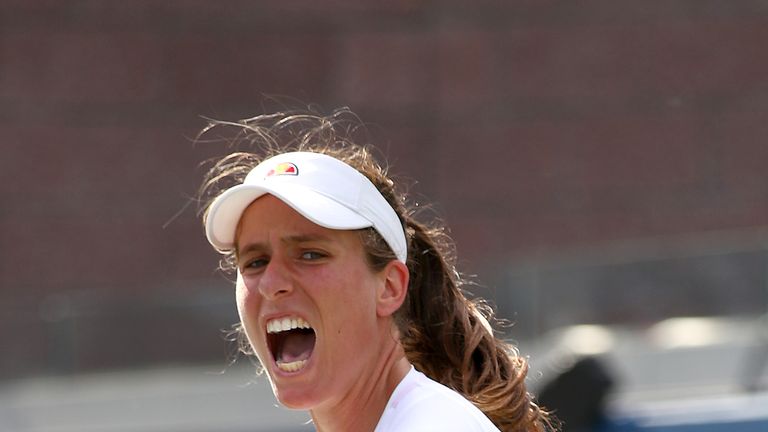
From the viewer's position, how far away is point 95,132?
9.49m

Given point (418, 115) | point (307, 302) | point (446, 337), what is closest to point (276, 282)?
point (307, 302)

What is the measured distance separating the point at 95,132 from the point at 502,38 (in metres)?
2.65

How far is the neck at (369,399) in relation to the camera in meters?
3.06

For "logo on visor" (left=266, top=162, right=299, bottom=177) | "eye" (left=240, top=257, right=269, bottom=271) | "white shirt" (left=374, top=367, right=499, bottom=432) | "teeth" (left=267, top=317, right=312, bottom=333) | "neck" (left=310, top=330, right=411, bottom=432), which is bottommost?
"white shirt" (left=374, top=367, right=499, bottom=432)

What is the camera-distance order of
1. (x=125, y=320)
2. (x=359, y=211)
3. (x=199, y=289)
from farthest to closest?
(x=199, y=289), (x=125, y=320), (x=359, y=211)

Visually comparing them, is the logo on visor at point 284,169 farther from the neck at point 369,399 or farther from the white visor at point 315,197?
the neck at point 369,399

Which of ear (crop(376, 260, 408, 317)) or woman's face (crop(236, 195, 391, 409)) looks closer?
woman's face (crop(236, 195, 391, 409))

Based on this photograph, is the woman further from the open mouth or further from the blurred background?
the blurred background

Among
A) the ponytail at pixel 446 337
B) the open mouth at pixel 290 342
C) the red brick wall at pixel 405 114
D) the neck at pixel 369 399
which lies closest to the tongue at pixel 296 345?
the open mouth at pixel 290 342

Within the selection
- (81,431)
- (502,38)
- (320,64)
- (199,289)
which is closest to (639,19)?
(502,38)

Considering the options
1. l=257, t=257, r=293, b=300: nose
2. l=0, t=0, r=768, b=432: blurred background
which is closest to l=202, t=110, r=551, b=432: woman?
l=257, t=257, r=293, b=300: nose

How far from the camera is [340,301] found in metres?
2.95

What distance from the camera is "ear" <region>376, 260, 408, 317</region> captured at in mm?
3064

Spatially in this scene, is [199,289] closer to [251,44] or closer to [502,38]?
[251,44]
